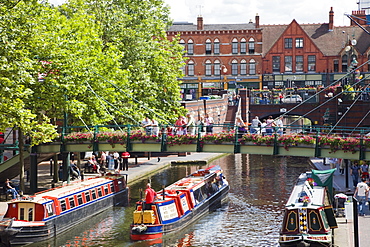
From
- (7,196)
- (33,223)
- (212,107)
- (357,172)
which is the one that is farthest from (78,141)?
(212,107)

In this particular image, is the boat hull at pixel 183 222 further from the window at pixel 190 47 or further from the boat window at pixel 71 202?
the window at pixel 190 47

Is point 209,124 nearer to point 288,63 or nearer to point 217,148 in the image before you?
point 217,148

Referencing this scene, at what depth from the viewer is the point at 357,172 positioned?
136ft

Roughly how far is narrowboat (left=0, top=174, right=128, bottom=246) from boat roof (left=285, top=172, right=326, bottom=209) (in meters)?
11.8

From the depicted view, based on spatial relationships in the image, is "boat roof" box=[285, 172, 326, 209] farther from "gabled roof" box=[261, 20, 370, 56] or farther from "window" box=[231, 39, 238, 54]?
"gabled roof" box=[261, 20, 370, 56]

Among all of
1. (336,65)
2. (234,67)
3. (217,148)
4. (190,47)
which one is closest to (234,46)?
(234,67)

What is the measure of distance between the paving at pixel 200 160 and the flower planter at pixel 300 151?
4395 mm

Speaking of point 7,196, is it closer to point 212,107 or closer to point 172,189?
point 172,189

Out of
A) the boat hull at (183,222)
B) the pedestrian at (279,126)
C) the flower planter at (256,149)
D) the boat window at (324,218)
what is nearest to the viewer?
the boat window at (324,218)

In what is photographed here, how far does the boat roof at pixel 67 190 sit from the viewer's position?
33088 mm

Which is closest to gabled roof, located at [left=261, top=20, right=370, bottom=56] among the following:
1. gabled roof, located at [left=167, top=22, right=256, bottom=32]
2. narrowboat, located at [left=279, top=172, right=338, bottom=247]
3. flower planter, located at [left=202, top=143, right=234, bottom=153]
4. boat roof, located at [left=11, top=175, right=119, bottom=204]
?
gabled roof, located at [left=167, top=22, right=256, bottom=32]

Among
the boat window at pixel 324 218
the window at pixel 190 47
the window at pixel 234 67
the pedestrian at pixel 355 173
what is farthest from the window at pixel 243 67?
the boat window at pixel 324 218

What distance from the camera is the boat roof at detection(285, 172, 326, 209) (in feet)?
94.1

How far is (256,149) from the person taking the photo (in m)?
36.8
